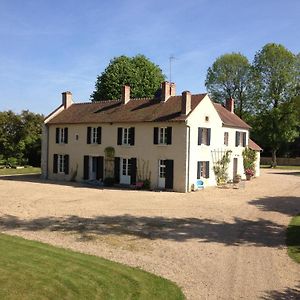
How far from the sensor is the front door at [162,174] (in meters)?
28.7

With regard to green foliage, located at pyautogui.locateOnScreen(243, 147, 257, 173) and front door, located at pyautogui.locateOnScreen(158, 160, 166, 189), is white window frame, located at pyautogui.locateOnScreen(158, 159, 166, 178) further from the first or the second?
green foliage, located at pyautogui.locateOnScreen(243, 147, 257, 173)

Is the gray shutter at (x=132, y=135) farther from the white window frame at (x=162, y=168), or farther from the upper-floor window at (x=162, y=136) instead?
the white window frame at (x=162, y=168)

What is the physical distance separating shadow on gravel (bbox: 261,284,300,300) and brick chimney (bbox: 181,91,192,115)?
62.5 ft

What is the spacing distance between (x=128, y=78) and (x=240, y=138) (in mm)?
17767

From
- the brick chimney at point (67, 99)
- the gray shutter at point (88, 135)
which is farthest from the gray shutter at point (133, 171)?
the brick chimney at point (67, 99)

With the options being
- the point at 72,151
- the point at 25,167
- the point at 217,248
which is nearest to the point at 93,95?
the point at 25,167

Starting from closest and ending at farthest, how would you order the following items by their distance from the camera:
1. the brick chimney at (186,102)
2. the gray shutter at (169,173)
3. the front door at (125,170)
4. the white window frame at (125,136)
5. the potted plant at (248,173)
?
the brick chimney at (186,102)
the gray shutter at (169,173)
the front door at (125,170)
the white window frame at (125,136)
the potted plant at (248,173)

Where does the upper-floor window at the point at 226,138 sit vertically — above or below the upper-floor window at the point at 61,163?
above

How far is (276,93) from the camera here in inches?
2074

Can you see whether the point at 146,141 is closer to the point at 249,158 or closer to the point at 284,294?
the point at 249,158

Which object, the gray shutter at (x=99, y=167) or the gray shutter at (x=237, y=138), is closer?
the gray shutter at (x=99, y=167)

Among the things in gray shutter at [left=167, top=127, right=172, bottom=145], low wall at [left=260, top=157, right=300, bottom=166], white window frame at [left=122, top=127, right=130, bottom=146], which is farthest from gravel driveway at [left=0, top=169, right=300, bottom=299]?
low wall at [left=260, top=157, right=300, bottom=166]

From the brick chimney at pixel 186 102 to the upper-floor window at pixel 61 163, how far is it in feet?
38.4

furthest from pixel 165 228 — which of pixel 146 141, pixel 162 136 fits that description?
pixel 146 141
